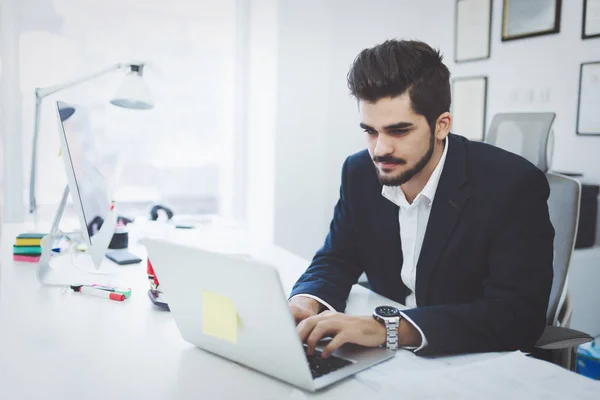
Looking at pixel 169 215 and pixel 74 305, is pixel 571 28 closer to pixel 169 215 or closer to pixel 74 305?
pixel 169 215

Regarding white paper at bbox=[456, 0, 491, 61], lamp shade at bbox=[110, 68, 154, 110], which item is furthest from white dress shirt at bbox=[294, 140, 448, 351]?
white paper at bbox=[456, 0, 491, 61]

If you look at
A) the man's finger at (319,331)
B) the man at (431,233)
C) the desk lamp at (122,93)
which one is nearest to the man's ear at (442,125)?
the man at (431,233)

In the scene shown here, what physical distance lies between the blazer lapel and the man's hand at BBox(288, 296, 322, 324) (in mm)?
284

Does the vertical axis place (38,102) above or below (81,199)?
above

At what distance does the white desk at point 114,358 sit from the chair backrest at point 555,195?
20.9 inches

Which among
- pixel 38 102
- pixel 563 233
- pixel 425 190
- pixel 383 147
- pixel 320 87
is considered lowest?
pixel 563 233

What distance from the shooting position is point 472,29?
10.2 ft

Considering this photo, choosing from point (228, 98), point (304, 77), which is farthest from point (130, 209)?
point (304, 77)

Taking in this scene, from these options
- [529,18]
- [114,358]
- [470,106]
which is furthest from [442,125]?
[470,106]

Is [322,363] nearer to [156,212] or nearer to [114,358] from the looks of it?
[114,358]

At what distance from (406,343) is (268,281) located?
0.38 m

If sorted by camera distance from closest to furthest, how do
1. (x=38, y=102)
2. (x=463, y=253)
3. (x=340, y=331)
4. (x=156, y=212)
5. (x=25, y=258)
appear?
(x=340, y=331) → (x=463, y=253) → (x=25, y=258) → (x=38, y=102) → (x=156, y=212)

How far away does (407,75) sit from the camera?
1277 mm

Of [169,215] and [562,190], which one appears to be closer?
[562,190]
